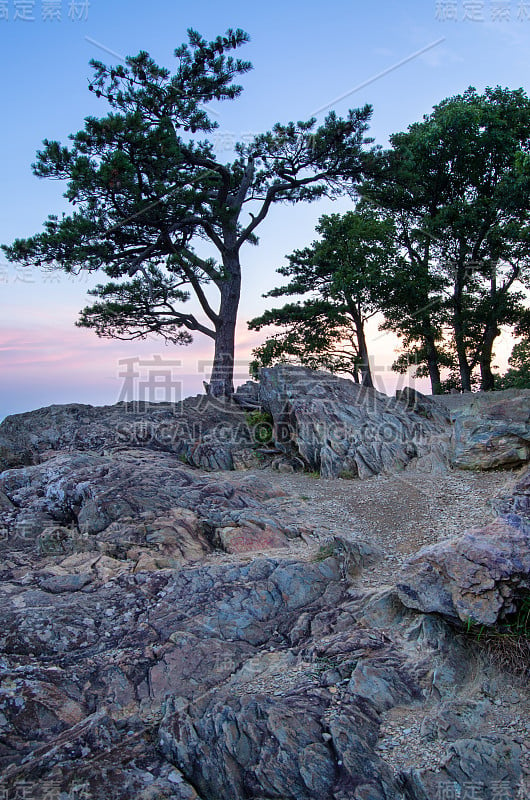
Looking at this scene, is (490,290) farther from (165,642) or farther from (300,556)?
(165,642)

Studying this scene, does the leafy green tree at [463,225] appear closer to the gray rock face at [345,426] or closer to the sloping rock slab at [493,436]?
the gray rock face at [345,426]

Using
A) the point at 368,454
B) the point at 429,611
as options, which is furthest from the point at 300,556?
the point at 368,454

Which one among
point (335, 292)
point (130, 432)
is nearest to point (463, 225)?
point (335, 292)

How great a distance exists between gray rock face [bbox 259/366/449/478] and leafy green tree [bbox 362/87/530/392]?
7670mm

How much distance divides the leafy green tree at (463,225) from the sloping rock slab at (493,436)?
9.81 m

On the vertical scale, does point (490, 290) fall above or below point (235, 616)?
above

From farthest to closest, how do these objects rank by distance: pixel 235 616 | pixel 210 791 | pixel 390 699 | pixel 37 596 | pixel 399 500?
pixel 399 500
pixel 37 596
pixel 235 616
pixel 390 699
pixel 210 791

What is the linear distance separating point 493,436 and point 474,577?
20.3 feet

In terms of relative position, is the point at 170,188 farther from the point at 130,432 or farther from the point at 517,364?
the point at 517,364

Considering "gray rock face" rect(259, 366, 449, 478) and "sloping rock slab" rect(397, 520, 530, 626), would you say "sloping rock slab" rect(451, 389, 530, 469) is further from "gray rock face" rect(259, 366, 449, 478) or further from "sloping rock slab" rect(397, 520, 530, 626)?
"sloping rock slab" rect(397, 520, 530, 626)

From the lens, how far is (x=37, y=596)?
579 centimetres

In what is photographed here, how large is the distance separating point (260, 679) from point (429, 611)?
5.38 feet

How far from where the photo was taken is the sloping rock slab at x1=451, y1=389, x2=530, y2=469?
1009 centimetres

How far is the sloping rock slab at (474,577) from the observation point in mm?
4609
